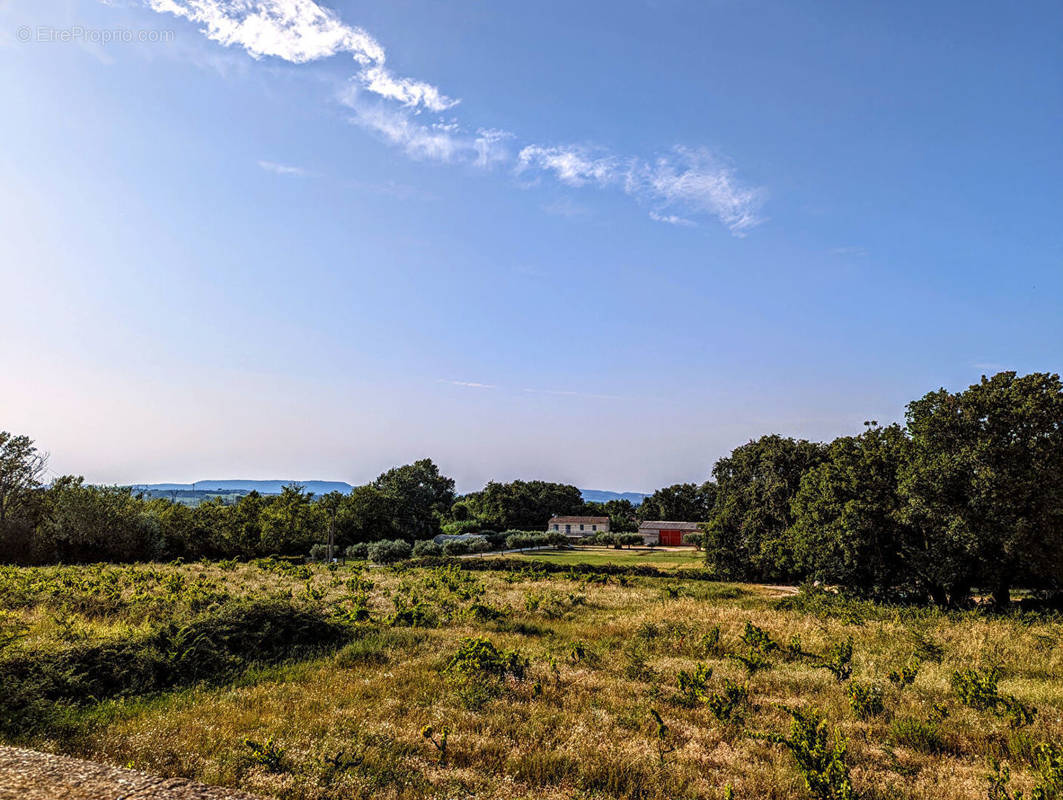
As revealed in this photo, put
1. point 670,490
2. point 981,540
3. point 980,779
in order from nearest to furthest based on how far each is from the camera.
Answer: point 980,779 < point 981,540 < point 670,490

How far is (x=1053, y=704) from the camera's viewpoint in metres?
13.5

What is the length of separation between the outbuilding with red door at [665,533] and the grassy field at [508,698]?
259 ft

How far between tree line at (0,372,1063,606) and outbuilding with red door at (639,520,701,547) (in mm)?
47635

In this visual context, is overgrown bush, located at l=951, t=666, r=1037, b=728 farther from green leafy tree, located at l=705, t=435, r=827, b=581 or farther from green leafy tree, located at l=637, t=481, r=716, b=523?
green leafy tree, located at l=637, t=481, r=716, b=523

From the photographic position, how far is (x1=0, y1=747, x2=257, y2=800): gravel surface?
5389 millimetres

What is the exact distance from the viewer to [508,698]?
43.8 feet

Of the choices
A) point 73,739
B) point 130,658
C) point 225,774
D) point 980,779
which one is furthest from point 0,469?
point 980,779

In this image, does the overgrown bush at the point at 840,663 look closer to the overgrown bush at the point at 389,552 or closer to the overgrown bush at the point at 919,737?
the overgrown bush at the point at 919,737

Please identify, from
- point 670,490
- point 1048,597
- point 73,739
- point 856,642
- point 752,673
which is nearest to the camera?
point 73,739

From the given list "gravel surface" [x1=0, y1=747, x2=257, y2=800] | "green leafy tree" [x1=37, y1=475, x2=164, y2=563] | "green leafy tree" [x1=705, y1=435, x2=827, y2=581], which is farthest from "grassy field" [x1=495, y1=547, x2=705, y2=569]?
"gravel surface" [x1=0, y1=747, x2=257, y2=800]

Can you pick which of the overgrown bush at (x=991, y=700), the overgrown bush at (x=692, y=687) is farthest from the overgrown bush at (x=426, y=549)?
the overgrown bush at (x=991, y=700)

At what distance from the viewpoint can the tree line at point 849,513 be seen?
26.5 metres

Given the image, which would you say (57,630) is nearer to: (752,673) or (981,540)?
(752,673)

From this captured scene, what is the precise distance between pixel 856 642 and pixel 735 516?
101 feet
